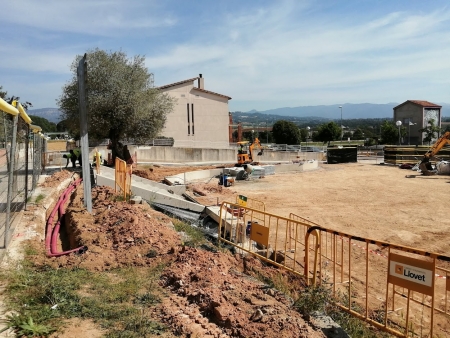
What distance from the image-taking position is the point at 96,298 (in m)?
4.95

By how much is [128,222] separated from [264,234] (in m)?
2.98

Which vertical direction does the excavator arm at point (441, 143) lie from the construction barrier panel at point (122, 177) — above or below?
above

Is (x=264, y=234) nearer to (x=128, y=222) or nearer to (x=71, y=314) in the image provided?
(x=128, y=222)

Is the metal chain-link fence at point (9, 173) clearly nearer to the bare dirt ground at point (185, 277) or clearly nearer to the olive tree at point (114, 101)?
the bare dirt ground at point (185, 277)

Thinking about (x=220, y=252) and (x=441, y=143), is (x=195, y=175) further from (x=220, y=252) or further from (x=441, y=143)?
(x=441, y=143)

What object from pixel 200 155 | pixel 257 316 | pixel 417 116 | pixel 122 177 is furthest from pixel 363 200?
pixel 417 116

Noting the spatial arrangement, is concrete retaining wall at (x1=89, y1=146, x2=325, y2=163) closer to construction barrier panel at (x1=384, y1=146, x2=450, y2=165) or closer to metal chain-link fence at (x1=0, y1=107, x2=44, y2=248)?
construction barrier panel at (x1=384, y1=146, x2=450, y2=165)

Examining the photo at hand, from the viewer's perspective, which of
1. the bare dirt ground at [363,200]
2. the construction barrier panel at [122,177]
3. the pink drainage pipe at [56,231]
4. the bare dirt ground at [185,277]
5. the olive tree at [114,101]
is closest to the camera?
the bare dirt ground at [185,277]

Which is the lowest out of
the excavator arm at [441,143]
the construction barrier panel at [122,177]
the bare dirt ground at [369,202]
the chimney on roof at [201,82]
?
the bare dirt ground at [369,202]

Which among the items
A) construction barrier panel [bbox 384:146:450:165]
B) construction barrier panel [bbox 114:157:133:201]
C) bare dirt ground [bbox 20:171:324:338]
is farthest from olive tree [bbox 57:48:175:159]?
construction barrier panel [bbox 384:146:450:165]

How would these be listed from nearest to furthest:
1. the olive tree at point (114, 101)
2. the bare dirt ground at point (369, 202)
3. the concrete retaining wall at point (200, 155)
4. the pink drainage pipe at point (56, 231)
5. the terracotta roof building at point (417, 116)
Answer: the pink drainage pipe at point (56, 231) < the bare dirt ground at point (369, 202) < the olive tree at point (114, 101) < the concrete retaining wall at point (200, 155) < the terracotta roof building at point (417, 116)

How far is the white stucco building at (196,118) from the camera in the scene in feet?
144

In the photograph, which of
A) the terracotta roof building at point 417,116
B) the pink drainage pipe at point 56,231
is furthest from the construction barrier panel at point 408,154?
the terracotta roof building at point 417,116

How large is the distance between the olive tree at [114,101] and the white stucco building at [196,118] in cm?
1755
